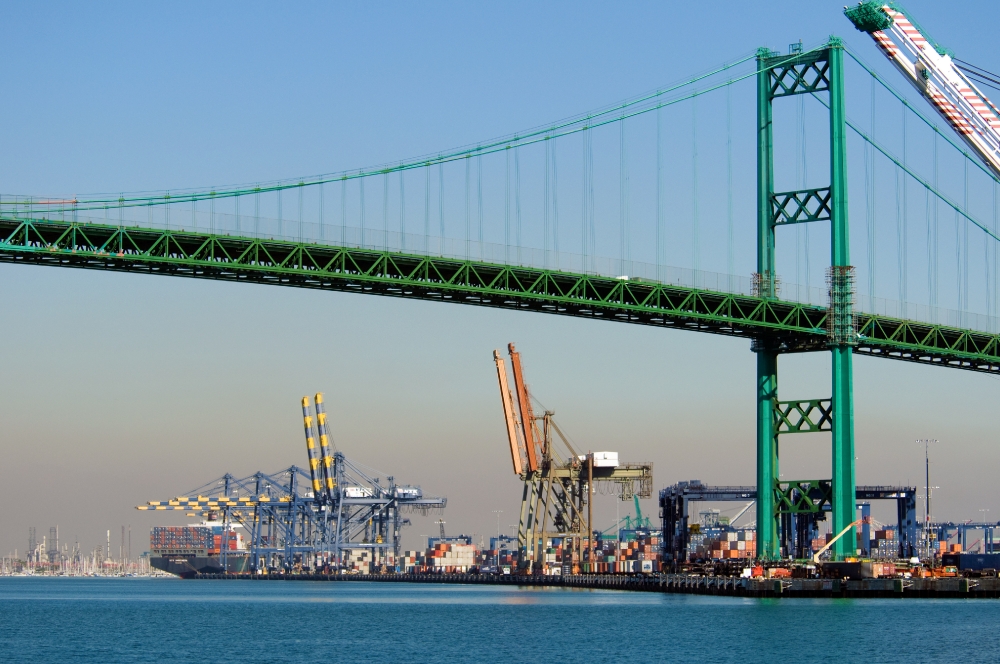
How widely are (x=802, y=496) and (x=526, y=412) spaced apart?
50.8 metres

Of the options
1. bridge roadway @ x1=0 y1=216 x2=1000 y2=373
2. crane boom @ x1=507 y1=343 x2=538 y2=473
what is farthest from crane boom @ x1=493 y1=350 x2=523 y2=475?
bridge roadway @ x1=0 y1=216 x2=1000 y2=373

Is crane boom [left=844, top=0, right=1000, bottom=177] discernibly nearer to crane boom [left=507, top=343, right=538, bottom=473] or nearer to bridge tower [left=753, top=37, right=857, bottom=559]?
bridge tower [left=753, top=37, right=857, bottom=559]

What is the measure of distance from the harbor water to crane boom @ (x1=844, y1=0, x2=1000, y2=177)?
20.1 m

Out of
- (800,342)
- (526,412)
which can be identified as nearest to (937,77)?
(800,342)

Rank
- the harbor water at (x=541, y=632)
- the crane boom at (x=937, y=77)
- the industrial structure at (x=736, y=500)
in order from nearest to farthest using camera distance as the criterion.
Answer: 1. the harbor water at (x=541, y=632)
2. the crane boom at (x=937, y=77)
3. the industrial structure at (x=736, y=500)

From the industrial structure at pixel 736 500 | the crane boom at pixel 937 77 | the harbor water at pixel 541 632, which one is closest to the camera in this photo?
the harbor water at pixel 541 632

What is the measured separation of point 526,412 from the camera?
405 ft

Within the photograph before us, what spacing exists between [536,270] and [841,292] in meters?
15.0

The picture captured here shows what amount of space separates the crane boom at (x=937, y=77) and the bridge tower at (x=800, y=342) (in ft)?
17.3

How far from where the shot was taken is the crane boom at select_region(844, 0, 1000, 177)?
64.0m

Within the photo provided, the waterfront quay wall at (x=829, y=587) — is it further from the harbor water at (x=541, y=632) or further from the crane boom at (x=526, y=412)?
the crane boom at (x=526, y=412)

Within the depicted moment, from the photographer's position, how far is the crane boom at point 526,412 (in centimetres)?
12356

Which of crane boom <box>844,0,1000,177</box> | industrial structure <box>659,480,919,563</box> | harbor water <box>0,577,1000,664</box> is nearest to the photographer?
harbor water <box>0,577,1000,664</box>

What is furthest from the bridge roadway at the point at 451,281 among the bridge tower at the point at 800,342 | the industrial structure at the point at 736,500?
the industrial structure at the point at 736,500
